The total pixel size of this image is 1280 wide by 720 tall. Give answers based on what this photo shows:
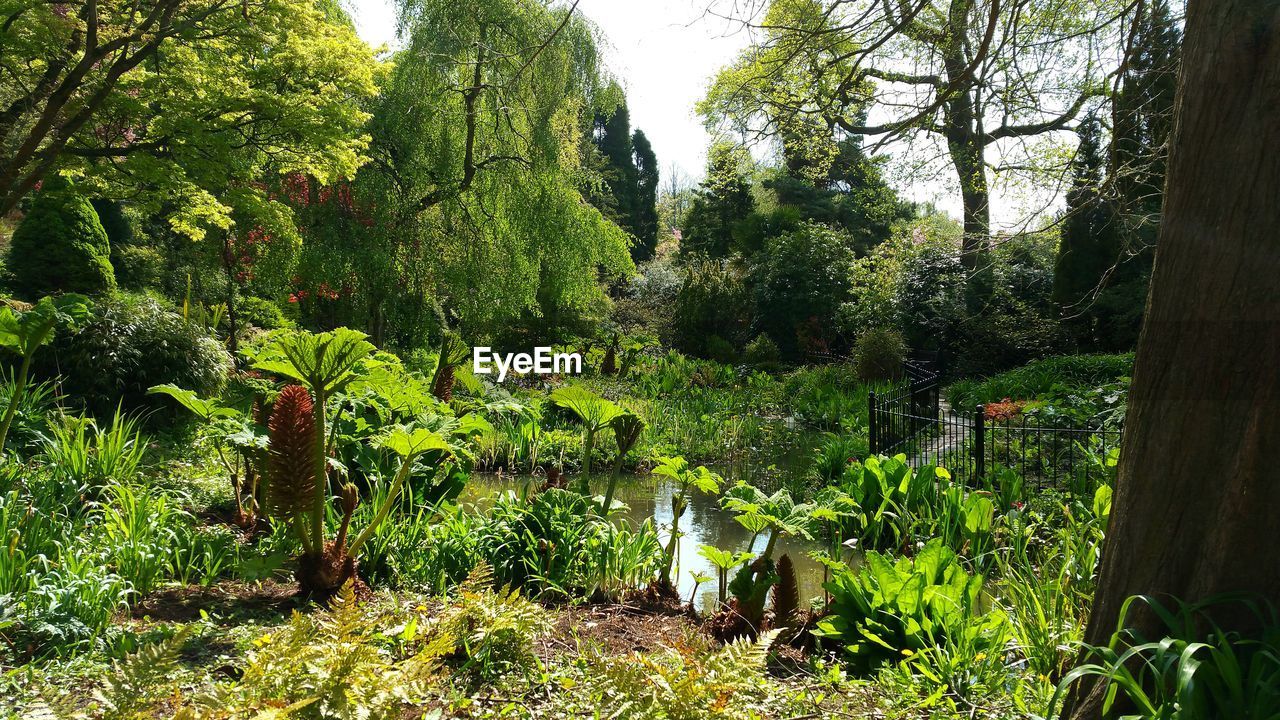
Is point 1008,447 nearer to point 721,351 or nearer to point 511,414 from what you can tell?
point 511,414

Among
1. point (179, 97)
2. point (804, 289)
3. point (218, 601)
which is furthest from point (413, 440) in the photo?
point (804, 289)

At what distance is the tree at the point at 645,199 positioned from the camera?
2909 centimetres

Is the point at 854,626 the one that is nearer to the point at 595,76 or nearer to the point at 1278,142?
A: the point at 1278,142

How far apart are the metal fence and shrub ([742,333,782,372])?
6803 millimetres

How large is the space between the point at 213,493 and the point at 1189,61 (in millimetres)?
5371

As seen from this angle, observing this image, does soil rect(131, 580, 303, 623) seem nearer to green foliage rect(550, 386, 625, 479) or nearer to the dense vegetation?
the dense vegetation

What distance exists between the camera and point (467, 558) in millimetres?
3764

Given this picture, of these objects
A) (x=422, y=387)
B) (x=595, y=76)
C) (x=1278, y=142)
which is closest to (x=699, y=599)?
(x=422, y=387)

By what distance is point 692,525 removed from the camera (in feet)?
21.0

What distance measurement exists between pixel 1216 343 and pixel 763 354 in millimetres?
14592

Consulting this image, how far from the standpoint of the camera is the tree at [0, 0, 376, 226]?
224 inches

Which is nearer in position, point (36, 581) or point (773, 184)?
point (36, 581)

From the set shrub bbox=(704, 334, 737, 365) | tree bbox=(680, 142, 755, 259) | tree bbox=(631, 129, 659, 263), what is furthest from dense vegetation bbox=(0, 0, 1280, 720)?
tree bbox=(631, 129, 659, 263)

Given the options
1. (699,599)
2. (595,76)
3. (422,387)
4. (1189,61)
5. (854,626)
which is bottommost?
(699,599)
